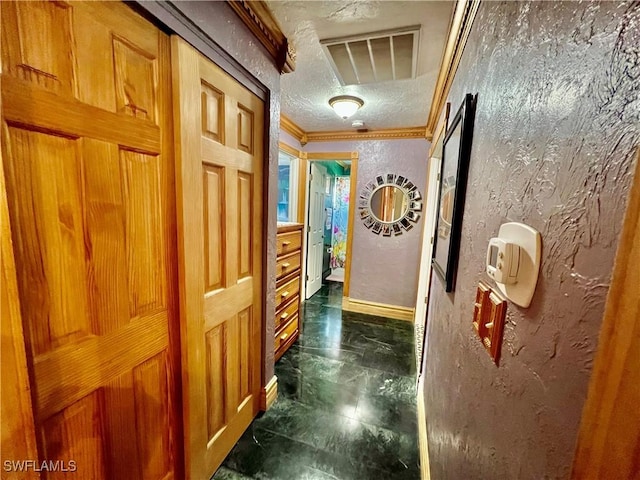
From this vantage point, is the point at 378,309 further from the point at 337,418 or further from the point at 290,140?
the point at 290,140

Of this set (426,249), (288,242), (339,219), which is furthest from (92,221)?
(339,219)

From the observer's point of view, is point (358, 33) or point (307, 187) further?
point (307, 187)

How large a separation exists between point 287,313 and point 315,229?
182 centimetres

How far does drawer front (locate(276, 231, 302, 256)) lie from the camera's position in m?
2.05

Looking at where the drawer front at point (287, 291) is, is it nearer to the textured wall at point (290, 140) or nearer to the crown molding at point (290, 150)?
the crown molding at point (290, 150)

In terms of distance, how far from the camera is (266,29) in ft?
4.32

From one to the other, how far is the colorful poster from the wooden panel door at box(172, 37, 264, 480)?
151 inches

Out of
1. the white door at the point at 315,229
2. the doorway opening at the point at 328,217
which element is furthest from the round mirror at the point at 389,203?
the white door at the point at 315,229

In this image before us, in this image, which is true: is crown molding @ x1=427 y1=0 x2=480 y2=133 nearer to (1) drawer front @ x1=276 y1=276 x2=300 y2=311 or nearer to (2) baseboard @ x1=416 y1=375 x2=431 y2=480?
(1) drawer front @ x1=276 y1=276 x2=300 y2=311

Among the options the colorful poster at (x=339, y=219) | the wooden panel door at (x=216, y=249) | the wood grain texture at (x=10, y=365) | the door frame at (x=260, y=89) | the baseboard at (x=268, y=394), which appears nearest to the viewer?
the wood grain texture at (x=10, y=365)

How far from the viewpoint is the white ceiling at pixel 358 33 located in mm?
1246

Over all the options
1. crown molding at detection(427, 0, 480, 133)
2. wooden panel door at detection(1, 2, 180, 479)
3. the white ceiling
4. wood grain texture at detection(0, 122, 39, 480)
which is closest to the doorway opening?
the white ceiling

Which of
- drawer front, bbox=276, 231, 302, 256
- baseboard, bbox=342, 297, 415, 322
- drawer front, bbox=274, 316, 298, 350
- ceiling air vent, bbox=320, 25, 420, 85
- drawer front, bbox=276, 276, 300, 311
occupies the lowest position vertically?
baseboard, bbox=342, 297, 415, 322

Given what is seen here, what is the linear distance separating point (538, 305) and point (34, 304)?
3.67 feet
